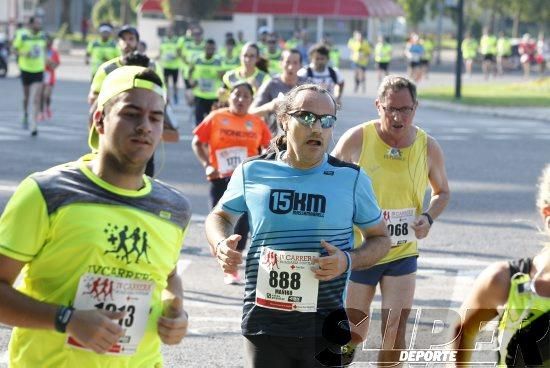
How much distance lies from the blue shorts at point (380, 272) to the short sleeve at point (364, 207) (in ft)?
5.12

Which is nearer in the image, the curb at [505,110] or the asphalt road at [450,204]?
the asphalt road at [450,204]

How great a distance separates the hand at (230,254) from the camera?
5551mm

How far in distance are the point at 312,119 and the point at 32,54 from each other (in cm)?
1832

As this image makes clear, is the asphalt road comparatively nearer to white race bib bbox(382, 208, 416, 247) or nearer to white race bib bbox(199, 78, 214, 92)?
white race bib bbox(382, 208, 416, 247)

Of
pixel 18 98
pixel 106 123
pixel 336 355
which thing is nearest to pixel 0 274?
pixel 106 123

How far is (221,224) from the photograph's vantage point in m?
5.95

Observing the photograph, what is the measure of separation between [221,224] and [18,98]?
91.4 feet

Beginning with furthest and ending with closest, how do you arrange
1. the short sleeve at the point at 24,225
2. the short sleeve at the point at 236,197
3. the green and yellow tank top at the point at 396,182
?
the green and yellow tank top at the point at 396,182 < the short sleeve at the point at 236,197 < the short sleeve at the point at 24,225

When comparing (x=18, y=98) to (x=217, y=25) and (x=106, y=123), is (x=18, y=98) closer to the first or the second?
(x=106, y=123)

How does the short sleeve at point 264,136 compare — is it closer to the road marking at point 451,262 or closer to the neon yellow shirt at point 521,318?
the road marking at point 451,262

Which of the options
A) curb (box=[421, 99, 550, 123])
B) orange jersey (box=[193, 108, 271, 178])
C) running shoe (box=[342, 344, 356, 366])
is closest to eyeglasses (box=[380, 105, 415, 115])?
running shoe (box=[342, 344, 356, 366])

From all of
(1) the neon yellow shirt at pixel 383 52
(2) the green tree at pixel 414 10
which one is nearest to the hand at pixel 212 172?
(1) the neon yellow shirt at pixel 383 52

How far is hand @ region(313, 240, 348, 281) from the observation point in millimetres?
5395

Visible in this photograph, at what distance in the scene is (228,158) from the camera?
1127cm
